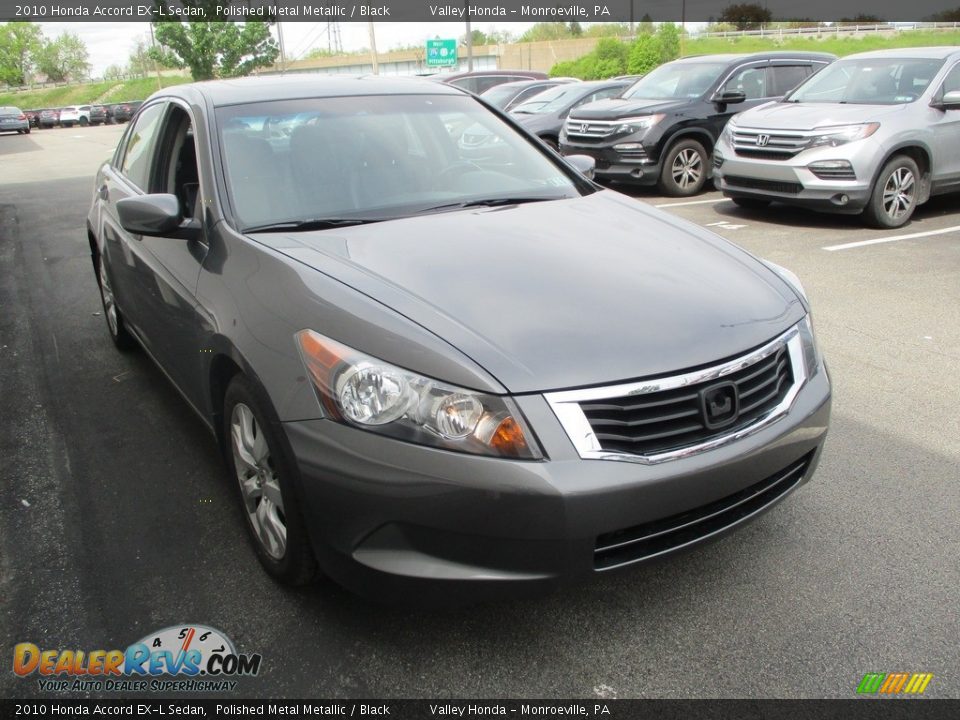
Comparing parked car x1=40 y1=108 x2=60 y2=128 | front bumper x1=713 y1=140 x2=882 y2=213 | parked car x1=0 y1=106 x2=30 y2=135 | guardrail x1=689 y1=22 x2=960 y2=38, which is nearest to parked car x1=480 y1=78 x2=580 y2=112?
front bumper x1=713 y1=140 x2=882 y2=213

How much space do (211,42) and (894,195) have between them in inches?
2628

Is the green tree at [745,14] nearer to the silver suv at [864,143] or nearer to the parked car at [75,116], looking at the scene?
the parked car at [75,116]

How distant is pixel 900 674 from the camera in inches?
90.2

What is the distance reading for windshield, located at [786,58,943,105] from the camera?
858 cm

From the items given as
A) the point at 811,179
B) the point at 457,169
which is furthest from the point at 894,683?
the point at 811,179

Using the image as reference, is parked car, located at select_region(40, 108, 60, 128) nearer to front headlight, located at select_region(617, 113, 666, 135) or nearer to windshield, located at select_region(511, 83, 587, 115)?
windshield, located at select_region(511, 83, 587, 115)

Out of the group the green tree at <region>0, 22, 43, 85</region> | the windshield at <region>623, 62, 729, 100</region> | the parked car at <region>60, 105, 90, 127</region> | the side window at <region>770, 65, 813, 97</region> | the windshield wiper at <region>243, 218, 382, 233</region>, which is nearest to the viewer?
the windshield wiper at <region>243, 218, 382, 233</region>

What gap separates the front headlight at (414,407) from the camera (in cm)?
210

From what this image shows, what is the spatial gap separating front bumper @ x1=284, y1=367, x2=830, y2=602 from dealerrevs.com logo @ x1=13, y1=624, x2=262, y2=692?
0.45 m

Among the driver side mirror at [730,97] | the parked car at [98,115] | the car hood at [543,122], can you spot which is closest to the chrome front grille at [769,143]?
the driver side mirror at [730,97]

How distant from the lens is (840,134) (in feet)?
26.5

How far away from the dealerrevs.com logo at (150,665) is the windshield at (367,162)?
1.41 metres

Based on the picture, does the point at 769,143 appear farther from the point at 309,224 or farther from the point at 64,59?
the point at 64,59

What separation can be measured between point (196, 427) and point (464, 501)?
2374 mm
